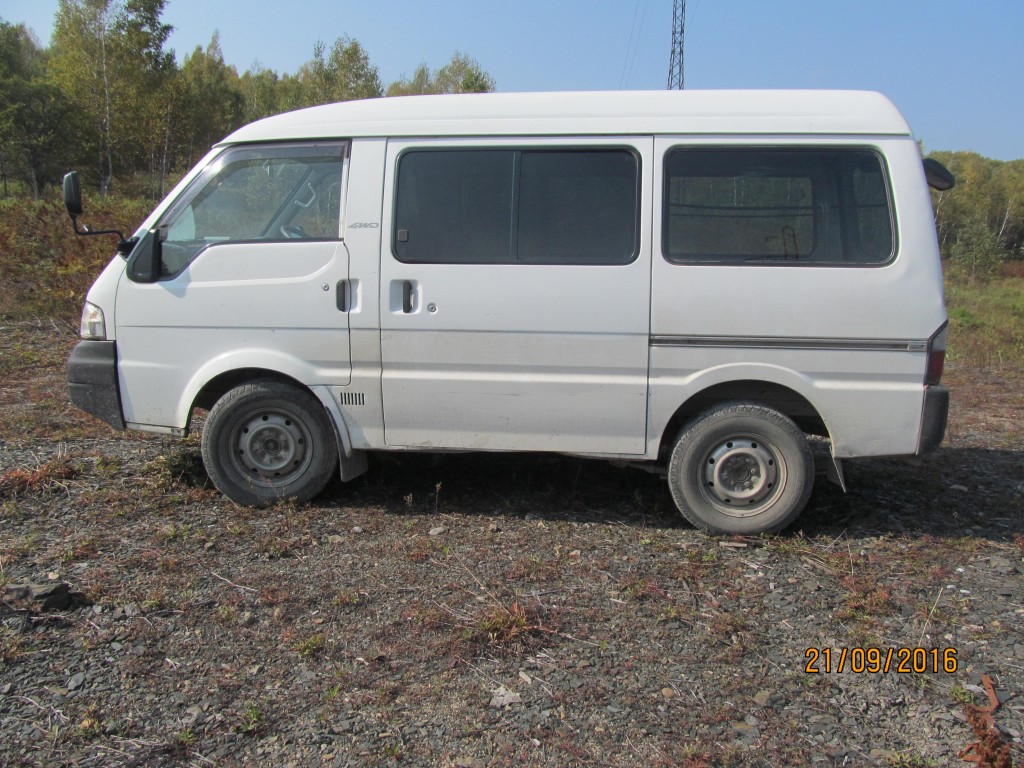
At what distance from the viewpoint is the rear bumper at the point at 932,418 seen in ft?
14.0

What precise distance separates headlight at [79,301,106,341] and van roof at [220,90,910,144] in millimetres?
1462

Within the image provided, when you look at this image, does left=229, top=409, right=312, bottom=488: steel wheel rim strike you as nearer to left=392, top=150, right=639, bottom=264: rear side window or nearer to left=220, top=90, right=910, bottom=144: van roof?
left=392, top=150, right=639, bottom=264: rear side window

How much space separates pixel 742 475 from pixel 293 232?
3034 mm

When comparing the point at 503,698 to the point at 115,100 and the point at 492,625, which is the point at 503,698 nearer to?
the point at 492,625

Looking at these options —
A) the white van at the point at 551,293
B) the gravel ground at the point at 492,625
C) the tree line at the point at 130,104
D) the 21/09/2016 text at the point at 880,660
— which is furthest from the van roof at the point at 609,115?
the tree line at the point at 130,104

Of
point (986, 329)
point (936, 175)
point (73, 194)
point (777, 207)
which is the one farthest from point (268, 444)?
point (986, 329)

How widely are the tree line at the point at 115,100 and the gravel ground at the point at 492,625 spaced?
2541 centimetres

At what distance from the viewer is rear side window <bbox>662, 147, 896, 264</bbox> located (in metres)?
4.30

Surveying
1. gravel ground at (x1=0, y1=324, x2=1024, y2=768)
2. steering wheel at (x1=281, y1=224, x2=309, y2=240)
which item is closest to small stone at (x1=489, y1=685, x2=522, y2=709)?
gravel ground at (x1=0, y1=324, x2=1024, y2=768)

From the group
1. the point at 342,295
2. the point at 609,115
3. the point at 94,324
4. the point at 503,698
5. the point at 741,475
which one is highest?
the point at 609,115

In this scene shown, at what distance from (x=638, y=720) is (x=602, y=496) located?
2468mm

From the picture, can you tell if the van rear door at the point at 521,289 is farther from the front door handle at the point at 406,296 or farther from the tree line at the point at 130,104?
the tree line at the point at 130,104

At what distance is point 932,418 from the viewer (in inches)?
168

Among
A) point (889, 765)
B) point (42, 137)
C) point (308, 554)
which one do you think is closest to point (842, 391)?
point (889, 765)
